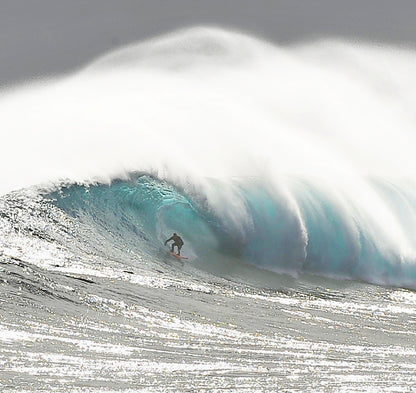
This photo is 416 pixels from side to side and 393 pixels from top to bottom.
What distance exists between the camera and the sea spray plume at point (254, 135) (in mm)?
24812

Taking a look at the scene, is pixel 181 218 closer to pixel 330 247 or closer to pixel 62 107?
pixel 330 247

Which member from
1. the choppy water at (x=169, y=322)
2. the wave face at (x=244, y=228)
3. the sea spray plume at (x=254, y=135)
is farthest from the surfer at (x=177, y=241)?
the sea spray plume at (x=254, y=135)

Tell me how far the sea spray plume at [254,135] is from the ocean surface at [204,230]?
111mm

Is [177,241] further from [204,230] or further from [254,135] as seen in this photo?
[254,135]

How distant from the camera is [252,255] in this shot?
75.1 feet

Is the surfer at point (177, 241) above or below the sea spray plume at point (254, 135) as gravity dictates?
below

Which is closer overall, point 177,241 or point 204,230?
point 177,241

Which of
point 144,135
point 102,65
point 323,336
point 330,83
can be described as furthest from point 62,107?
point 323,336

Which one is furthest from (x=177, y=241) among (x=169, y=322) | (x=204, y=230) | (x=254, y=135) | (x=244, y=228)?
Result: (x=254, y=135)

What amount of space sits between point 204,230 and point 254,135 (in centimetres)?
991

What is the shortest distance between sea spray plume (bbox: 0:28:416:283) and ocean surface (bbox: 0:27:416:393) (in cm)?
11

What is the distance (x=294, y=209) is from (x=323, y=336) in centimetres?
973

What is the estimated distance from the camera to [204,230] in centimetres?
→ 2322

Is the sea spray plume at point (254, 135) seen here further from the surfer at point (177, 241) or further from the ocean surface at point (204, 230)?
the surfer at point (177, 241)
